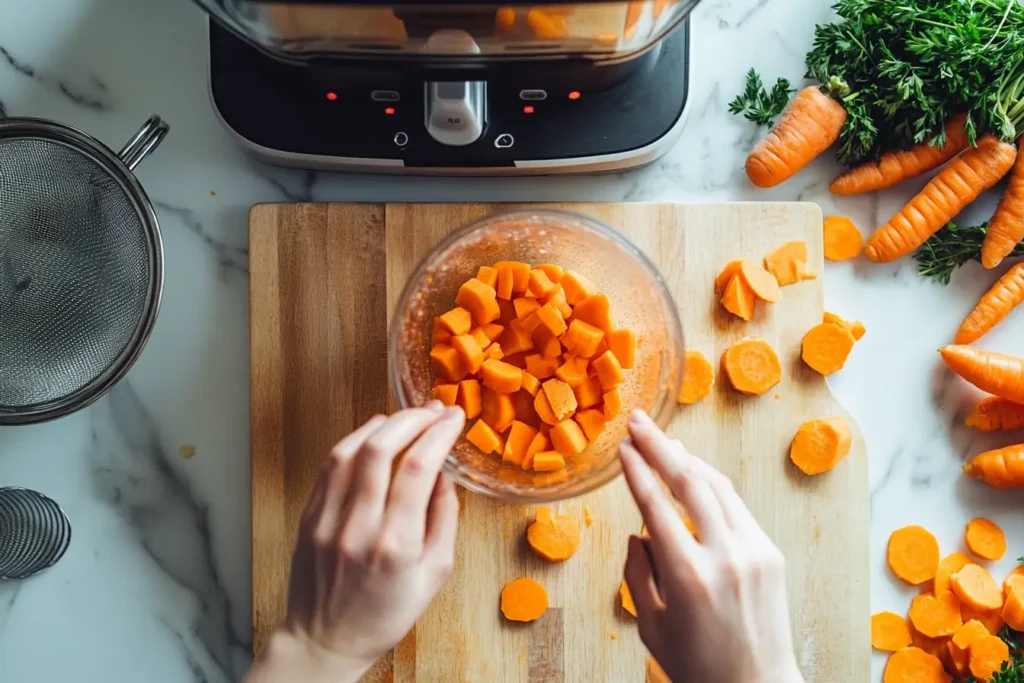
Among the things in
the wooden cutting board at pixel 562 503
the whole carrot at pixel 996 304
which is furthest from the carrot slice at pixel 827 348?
the whole carrot at pixel 996 304

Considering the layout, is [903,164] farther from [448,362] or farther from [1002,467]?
[448,362]

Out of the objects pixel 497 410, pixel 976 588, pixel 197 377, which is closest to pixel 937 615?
pixel 976 588

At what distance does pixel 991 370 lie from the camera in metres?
1.55

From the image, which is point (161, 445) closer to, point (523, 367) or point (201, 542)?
point (201, 542)

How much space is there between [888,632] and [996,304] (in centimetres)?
62

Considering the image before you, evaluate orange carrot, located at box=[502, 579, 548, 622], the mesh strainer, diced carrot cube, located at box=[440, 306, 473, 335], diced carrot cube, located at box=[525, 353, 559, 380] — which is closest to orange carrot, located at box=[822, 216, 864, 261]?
diced carrot cube, located at box=[525, 353, 559, 380]

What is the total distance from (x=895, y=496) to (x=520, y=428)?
763 mm

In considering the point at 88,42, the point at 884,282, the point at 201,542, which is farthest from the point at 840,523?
the point at 88,42

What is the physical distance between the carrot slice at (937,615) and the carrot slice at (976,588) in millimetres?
23

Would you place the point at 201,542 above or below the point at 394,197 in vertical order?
below

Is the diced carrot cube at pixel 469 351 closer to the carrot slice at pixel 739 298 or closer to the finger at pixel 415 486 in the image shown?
the finger at pixel 415 486

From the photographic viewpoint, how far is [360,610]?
3.96 ft

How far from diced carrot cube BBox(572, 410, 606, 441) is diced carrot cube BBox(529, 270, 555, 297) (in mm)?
196

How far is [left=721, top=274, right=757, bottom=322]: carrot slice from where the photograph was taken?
148 cm
